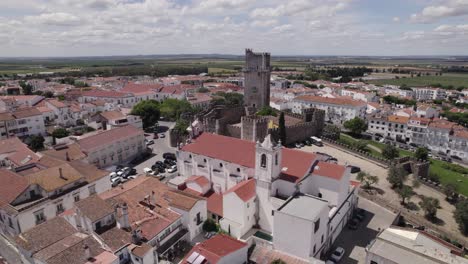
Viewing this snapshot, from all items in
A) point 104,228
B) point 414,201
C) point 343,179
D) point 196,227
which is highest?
point 343,179

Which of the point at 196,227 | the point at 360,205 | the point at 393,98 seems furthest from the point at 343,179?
the point at 393,98

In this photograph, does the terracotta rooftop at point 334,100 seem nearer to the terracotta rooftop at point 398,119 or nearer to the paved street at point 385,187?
the terracotta rooftop at point 398,119

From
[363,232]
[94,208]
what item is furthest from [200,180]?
[363,232]

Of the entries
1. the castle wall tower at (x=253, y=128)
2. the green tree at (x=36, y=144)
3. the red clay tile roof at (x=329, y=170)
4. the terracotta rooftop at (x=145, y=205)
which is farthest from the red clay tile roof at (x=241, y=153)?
the green tree at (x=36, y=144)

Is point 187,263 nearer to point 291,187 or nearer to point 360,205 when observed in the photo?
point 291,187

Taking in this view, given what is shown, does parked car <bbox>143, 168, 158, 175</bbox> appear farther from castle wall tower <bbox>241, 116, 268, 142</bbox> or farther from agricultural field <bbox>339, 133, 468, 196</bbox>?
agricultural field <bbox>339, 133, 468, 196</bbox>

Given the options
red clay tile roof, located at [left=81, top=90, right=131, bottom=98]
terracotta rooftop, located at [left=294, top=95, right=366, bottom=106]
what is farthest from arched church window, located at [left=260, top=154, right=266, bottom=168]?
red clay tile roof, located at [left=81, top=90, right=131, bottom=98]
